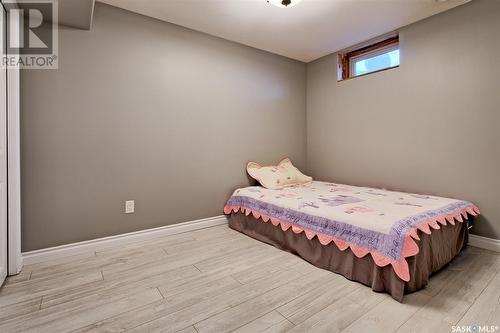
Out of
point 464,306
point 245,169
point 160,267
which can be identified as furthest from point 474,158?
point 160,267

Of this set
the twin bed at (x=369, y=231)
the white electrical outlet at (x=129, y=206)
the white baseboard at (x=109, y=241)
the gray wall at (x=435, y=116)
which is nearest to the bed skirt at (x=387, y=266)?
the twin bed at (x=369, y=231)

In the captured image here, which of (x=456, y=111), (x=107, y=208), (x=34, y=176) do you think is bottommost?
(x=107, y=208)

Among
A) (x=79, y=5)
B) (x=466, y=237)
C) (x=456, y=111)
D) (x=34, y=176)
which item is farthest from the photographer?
(x=456, y=111)

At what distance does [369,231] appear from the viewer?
5.47 ft

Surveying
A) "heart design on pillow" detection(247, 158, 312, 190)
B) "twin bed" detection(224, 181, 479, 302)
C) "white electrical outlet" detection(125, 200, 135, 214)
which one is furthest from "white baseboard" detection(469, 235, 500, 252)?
"white electrical outlet" detection(125, 200, 135, 214)

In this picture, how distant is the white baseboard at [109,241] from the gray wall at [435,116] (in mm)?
2117

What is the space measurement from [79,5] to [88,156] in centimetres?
122

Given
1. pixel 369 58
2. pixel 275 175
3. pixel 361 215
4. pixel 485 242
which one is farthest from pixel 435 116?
pixel 275 175

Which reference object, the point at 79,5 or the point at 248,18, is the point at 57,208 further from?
the point at 248,18

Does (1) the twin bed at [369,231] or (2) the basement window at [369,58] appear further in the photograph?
(2) the basement window at [369,58]

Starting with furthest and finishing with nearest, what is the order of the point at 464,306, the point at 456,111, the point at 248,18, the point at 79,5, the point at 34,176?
the point at 248,18 < the point at 456,111 < the point at 34,176 < the point at 79,5 < the point at 464,306

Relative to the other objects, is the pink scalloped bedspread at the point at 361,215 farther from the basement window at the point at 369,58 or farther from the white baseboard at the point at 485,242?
the basement window at the point at 369,58

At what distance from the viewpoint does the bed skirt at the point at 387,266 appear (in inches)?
60.9

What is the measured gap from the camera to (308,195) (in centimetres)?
260
